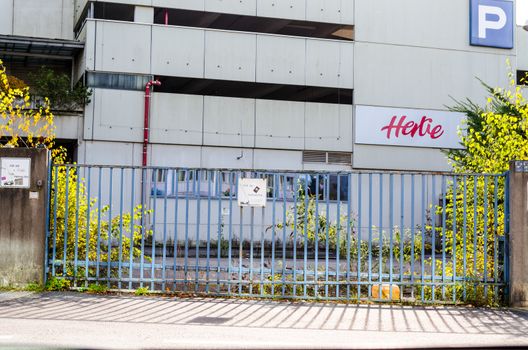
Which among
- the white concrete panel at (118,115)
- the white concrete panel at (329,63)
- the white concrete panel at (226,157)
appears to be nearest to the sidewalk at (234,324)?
the white concrete panel at (118,115)

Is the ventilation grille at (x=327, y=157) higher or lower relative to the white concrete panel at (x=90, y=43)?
lower

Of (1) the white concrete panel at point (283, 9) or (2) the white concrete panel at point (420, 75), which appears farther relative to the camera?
(2) the white concrete panel at point (420, 75)

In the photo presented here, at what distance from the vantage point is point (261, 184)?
10344 mm

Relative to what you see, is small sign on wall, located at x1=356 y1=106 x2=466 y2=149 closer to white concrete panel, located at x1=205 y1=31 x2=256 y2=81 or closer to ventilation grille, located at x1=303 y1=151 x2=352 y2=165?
ventilation grille, located at x1=303 y1=151 x2=352 y2=165

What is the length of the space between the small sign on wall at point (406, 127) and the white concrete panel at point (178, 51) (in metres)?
6.29

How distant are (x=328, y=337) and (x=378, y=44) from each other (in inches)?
787

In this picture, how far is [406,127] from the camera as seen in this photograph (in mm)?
25859

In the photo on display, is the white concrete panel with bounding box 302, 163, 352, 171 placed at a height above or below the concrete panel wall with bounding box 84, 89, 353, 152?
below

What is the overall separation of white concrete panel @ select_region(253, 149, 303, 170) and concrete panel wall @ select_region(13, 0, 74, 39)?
9.11 meters

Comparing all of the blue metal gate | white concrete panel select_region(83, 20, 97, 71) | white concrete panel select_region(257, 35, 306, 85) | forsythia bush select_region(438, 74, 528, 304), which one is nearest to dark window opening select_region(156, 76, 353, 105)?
white concrete panel select_region(257, 35, 306, 85)

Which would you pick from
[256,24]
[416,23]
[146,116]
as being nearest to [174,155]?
[146,116]

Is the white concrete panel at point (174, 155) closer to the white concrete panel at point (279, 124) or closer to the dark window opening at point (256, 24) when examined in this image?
the white concrete panel at point (279, 124)

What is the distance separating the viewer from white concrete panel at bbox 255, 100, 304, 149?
81.5ft

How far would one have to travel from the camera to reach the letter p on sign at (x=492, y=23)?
2692cm
